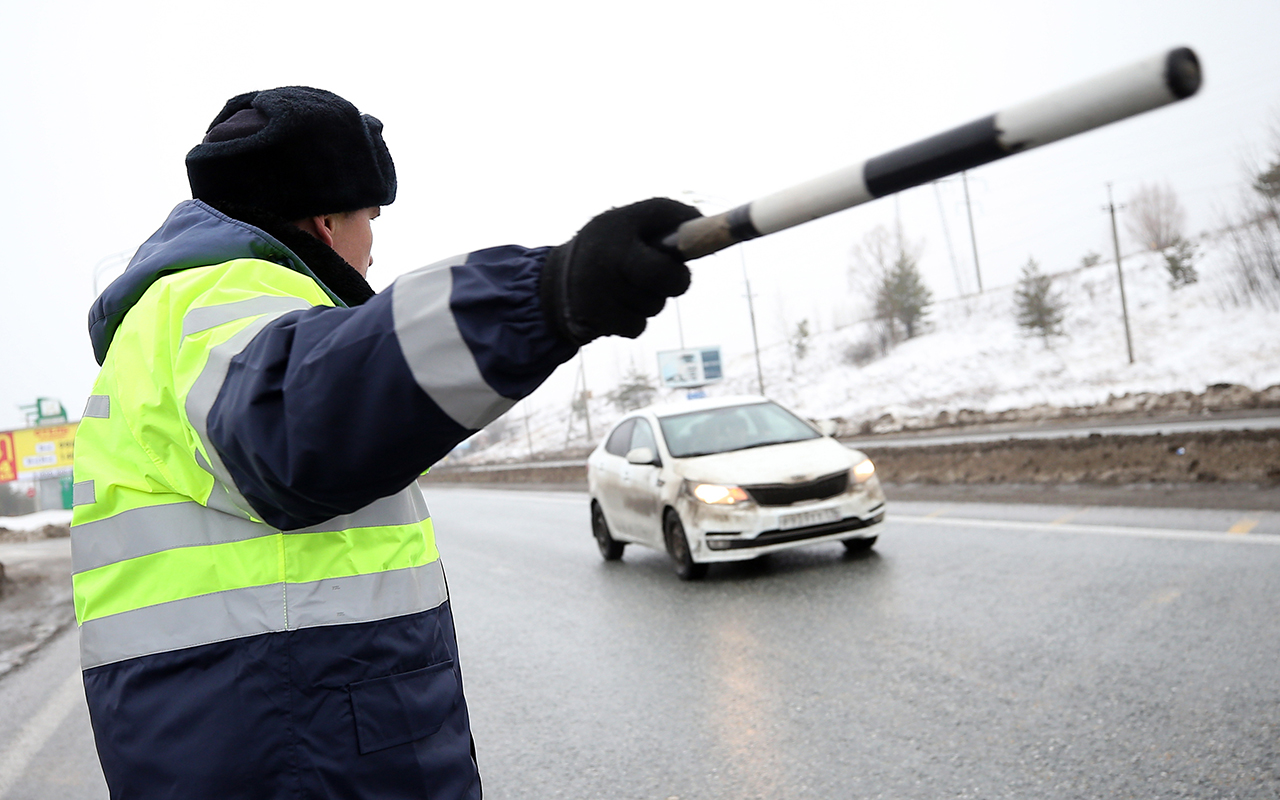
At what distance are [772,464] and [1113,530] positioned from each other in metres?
2.86

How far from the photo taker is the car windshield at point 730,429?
9.19m

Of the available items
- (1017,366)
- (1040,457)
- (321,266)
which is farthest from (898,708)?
(1017,366)

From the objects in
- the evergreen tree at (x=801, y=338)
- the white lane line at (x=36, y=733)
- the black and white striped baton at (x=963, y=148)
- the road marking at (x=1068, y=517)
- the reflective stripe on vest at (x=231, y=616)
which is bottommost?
the road marking at (x=1068, y=517)

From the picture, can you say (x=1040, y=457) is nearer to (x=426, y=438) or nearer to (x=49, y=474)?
(x=426, y=438)

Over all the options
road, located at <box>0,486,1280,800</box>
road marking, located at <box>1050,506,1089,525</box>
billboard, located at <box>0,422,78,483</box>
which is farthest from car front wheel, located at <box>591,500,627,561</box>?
billboard, located at <box>0,422,78,483</box>

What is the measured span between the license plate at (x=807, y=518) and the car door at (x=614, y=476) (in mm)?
2123

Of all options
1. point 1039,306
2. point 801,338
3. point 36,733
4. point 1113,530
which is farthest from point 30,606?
point 801,338

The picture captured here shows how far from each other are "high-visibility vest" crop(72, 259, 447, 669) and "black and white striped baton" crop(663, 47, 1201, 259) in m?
0.61

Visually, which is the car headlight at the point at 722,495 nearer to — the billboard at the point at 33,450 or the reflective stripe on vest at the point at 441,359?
the reflective stripe on vest at the point at 441,359

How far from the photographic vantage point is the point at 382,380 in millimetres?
1103

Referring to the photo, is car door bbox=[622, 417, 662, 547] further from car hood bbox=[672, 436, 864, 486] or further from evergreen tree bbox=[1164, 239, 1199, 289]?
evergreen tree bbox=[1164, 239, 1199, 289]

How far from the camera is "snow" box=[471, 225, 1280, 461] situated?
41.9 m

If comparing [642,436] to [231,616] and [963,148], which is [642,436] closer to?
[231,616]

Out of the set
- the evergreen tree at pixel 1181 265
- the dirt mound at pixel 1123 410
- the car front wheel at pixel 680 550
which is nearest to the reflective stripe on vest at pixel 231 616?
the car front wheel at pixel 680 550
